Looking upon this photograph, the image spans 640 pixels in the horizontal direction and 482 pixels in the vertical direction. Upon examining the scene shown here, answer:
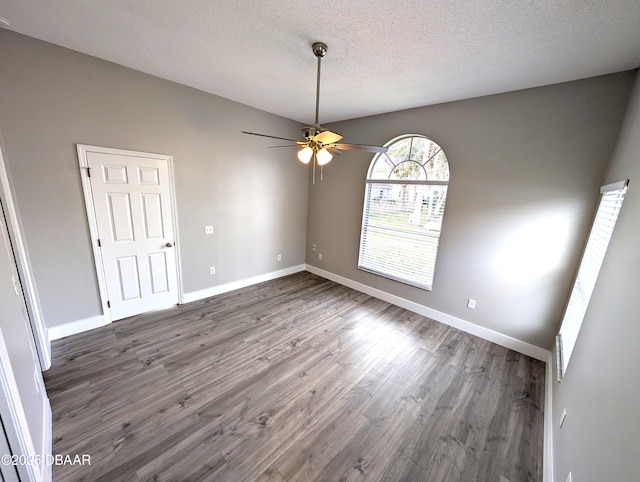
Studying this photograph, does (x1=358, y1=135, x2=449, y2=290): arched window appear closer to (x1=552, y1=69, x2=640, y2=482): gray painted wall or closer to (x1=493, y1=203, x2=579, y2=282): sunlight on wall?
(x1=493, y1=203, x2=579, y2=282): sunlight on wall

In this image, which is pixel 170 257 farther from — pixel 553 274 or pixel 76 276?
pixel 553 274

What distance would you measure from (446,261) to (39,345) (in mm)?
4454

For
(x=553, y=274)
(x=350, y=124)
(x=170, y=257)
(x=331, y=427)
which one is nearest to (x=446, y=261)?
(x=553, y=274)

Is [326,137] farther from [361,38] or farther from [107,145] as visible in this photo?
[107,145]

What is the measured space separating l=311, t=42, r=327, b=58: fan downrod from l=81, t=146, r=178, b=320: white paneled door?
230cm

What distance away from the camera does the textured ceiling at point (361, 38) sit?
1.58 metres

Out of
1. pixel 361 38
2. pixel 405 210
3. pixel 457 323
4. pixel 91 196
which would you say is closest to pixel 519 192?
pixel 405 210

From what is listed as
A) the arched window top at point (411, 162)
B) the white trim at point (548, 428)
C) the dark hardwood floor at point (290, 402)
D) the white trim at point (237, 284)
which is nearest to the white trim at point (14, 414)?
the dark hardwood floor at point (290, 402)

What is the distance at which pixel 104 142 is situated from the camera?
2.62 m

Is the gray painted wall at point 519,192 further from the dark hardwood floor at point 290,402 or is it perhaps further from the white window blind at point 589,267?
the dark hardwood floor at point 290,402

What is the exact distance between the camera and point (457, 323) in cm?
324

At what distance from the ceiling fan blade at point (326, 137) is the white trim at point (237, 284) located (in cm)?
301

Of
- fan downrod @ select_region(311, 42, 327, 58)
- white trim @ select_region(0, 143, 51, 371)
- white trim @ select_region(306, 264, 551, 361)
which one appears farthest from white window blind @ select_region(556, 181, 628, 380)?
white trim @ select_region(0, 143, 51, 371)

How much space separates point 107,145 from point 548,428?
4.94 m
